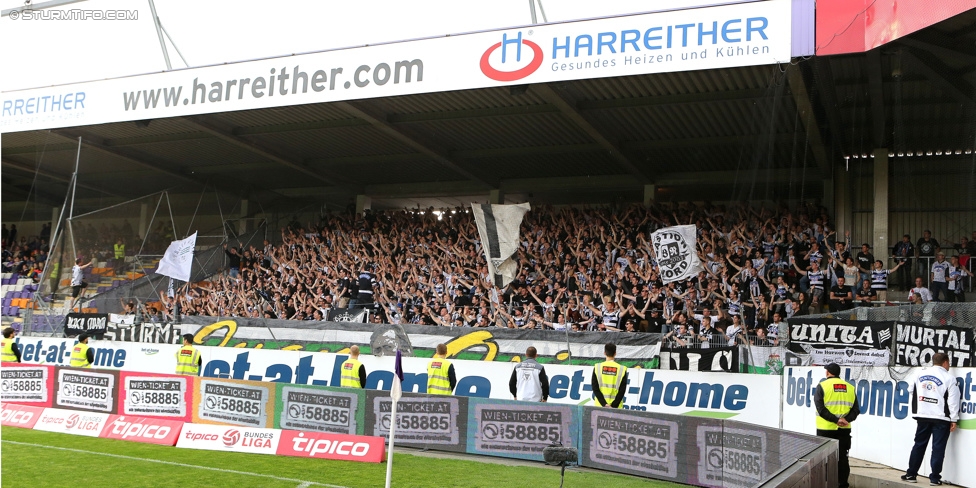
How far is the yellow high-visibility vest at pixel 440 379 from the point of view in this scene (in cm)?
1433

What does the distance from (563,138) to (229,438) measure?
1462 cm

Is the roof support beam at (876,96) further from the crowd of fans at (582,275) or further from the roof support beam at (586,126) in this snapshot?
the roof support beam at (586,126)

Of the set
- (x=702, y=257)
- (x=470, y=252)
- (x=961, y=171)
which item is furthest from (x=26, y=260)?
(x=961, y=171)

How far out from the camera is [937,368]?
11148mm

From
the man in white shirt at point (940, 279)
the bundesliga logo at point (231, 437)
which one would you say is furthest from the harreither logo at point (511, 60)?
the man in white shirt at point (940, 279)

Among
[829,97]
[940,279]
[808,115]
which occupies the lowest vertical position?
[940,279]

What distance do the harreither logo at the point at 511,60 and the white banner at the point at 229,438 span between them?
9.09 metres

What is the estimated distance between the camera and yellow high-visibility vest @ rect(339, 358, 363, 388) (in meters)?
15.1

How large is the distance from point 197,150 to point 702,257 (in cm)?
1782

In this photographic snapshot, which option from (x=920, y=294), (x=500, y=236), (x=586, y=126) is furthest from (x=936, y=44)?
(x=500, y=236)

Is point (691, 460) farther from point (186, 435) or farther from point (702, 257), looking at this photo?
point (702, 257)

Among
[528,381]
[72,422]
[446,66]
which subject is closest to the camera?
[528,381]

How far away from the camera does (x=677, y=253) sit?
59.2ft

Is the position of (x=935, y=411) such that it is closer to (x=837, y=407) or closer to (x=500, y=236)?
(x=837, y=407)
